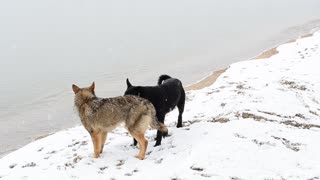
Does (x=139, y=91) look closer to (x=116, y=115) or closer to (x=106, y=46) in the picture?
(x=116, y=115)

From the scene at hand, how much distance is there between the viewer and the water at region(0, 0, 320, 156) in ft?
94.7

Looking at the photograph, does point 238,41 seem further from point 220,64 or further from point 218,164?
point 218,164

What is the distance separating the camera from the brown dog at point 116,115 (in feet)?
32.5

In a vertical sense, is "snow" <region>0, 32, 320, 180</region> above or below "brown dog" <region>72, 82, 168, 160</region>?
below

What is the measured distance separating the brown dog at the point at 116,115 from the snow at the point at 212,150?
66 cm

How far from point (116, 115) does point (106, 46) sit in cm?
3976

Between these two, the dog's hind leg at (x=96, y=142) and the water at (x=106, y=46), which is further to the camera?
the water at (x=106, y=46)

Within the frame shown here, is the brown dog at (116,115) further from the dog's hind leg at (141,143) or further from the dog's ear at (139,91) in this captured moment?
the dog's ear at (139,91)

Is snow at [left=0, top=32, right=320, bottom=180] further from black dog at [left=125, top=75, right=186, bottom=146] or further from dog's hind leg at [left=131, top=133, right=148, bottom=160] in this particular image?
black dog at [left=125, top=75, right=186, bottom=146]

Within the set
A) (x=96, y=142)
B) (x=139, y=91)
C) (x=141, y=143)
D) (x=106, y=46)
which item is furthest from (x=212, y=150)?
(x=106, y=46)

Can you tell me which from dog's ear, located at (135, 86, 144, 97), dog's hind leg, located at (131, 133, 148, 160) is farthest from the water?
dog's hind leg, located at (131, 133, 148, 160)

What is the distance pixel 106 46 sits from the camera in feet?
161

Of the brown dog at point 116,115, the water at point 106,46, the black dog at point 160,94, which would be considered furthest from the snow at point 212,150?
the water at point 106,46

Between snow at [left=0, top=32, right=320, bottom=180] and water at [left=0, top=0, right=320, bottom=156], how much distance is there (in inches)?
393
